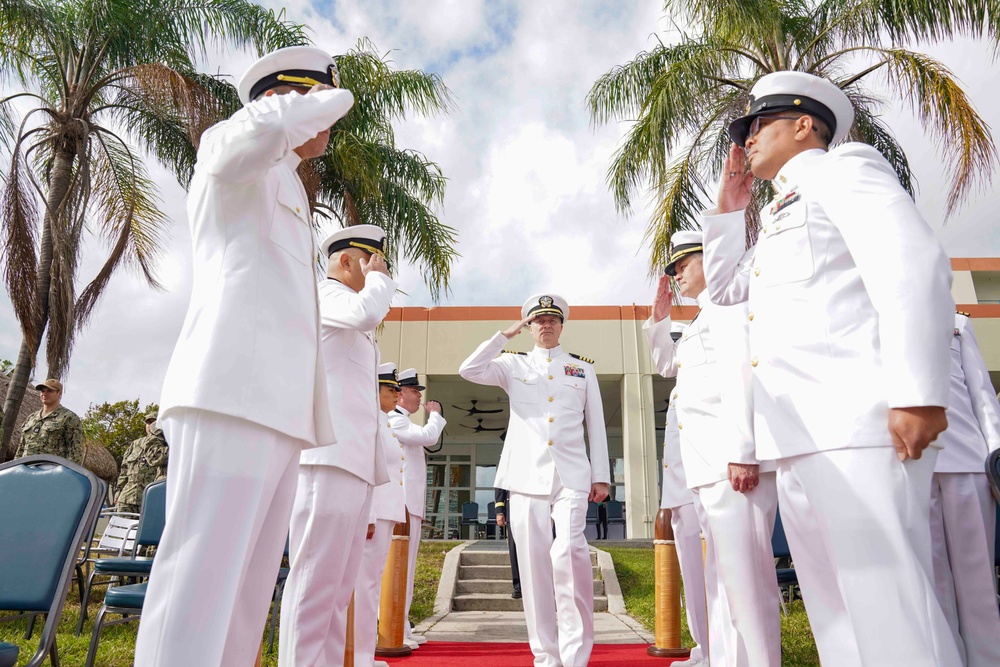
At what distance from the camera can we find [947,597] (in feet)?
9.90

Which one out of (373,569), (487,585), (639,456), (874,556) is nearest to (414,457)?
(487,585)

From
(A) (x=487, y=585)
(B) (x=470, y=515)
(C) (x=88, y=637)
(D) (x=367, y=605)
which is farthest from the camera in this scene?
(B) (x=470, y=515)

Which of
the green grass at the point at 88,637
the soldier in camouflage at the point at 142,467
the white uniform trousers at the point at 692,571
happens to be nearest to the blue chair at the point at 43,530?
the green grass at the point at 88,637

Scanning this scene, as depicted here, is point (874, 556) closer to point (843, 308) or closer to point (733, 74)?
point (843, 308)

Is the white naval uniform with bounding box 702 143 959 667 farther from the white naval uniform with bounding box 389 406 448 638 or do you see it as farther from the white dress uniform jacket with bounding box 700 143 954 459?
the white naval uniform with bounding box 389 406 448 638

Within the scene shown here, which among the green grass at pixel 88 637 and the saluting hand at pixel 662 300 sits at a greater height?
the saluting hand at pixel 662 300

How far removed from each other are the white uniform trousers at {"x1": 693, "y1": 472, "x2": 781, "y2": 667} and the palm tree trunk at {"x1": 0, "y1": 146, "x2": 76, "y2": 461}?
8.31 meters

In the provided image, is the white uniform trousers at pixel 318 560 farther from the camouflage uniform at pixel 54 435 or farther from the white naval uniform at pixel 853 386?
the camouflage uniform at pixel 54 435

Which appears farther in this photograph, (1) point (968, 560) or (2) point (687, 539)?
(2) point (687, 539)

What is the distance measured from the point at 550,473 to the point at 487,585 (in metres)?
4.91

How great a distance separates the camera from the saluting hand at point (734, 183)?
2.57 meters

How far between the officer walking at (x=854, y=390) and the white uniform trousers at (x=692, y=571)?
2.88m

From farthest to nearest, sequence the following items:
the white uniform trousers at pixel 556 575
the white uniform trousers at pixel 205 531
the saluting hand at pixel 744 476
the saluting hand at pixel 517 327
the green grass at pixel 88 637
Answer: the saluting hand at pixel 517 327 < the green grass at pixel 88 637 < the white uniform trousers at pixel 556 575 < the saluting hand at pixel 744 476 < the white uniform trousers at pixel 205 531

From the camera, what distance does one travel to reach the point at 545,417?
4742 millimetres
